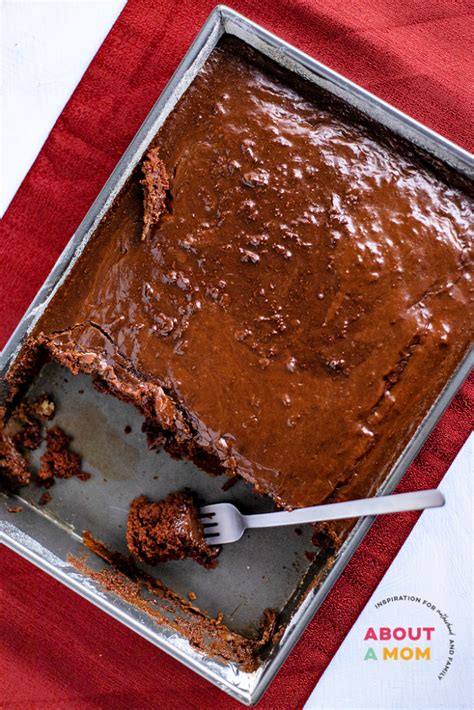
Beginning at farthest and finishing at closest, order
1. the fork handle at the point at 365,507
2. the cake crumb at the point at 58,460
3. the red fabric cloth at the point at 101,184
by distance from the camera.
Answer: the cake crumb at the point at 58,460
the red fabric cloth at the point at 101,184
the fork handle at the point at 365,507

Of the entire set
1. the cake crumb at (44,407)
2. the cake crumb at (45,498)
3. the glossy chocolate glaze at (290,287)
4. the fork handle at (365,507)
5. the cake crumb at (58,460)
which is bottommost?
A: the cake crumb at (45,498)

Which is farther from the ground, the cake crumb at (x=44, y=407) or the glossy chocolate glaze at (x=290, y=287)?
the glossy chocolate glaze at (x=290, y=287)

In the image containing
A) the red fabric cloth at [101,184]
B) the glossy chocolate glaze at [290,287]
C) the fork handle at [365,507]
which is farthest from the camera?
the red fabric cloth at [101,184]

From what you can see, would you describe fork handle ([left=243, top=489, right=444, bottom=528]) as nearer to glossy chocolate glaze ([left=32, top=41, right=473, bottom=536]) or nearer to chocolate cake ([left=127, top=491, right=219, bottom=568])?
glossy chocolate glaze ([left=32, top=41, right=473, bottom=536])

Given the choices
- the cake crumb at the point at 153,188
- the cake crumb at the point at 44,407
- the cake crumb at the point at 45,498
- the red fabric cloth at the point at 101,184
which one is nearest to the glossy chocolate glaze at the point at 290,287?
the cake crumb at the point at 153,188

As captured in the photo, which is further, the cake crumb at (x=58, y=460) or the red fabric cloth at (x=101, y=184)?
the cake crumb at (x=58, y=460)

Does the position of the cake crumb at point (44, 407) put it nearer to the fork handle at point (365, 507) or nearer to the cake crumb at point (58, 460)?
the cake crumb at point (58, 460)
